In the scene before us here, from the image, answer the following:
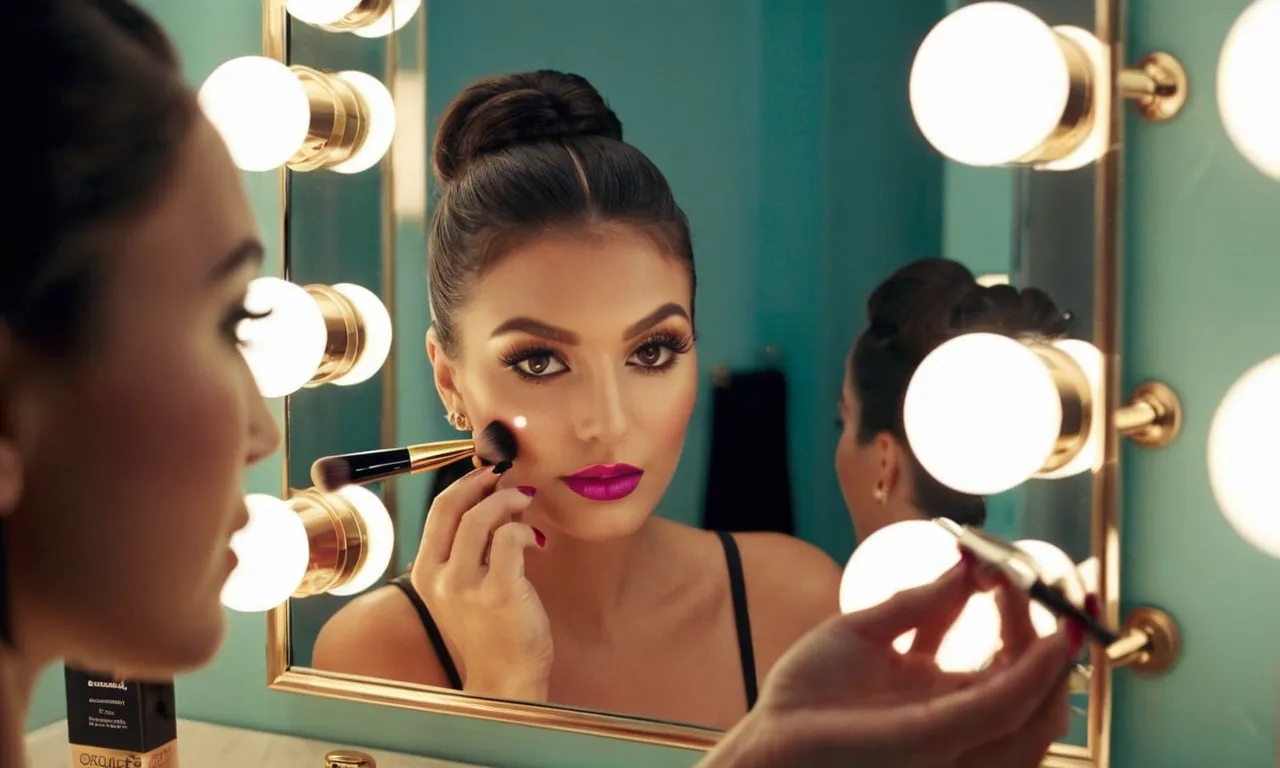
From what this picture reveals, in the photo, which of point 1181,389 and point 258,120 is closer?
point 1181,389

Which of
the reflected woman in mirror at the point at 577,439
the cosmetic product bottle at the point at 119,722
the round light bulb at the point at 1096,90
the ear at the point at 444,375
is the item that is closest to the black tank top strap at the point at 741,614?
the reflected woman in mirror at the point at 577,439

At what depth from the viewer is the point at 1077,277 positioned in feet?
2.28

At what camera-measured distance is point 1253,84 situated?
2.06ft

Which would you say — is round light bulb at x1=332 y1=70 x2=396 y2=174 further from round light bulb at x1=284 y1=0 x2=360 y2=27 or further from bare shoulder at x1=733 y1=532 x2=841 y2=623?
bare shoulder at x1=733 y1=532 x2=841 y2=623

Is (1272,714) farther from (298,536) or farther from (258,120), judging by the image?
(258,120)

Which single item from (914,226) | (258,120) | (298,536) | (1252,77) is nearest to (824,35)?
(914,226)

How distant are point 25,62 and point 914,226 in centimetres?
49

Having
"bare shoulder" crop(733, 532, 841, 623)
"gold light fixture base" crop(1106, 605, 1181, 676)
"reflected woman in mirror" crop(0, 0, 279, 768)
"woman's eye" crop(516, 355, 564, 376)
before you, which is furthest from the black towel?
"reflected woman in mirror" crop(0, 0, 279, 768)

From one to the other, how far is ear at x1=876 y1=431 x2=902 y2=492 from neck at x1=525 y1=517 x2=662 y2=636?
16cm

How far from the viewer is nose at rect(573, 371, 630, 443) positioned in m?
0.77

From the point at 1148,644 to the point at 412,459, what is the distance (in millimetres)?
517

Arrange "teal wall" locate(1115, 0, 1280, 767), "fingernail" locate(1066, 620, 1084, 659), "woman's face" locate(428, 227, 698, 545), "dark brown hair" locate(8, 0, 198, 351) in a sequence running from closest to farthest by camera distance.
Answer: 1. "dark brown hair" locate(8, 0, 198, 351)
2. "fingernail" locate(1066, 620, 1084, 659)
3. "teal wall" locate(1115, 0, 1280, 767)
4. "woman's face" locate(428, 227, 698, 545)

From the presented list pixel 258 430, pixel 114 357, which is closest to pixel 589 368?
pixel 258 430

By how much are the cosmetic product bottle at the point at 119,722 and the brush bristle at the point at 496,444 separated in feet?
1.01
